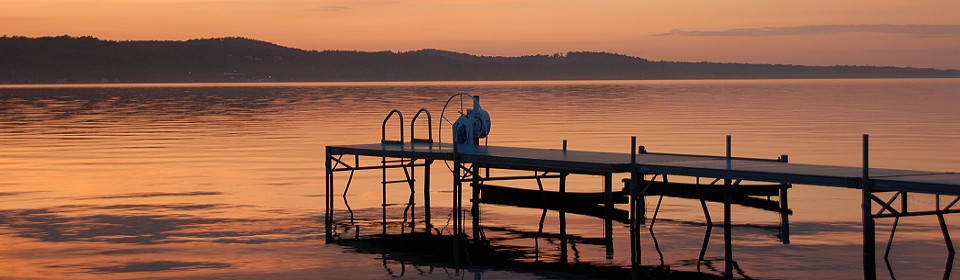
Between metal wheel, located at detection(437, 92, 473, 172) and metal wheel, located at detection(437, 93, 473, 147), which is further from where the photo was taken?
metal wheel, located at detection(437, 93, 473, 147)

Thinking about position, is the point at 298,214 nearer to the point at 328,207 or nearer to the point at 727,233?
the point at 328,207

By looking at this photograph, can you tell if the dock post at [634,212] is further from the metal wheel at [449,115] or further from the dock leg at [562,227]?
the metal wheel at [449,115]

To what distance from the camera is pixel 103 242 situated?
81.5 feet

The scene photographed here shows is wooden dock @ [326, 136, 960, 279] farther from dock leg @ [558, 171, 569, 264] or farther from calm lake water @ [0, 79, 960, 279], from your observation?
→ calm lake water @ [0, 79, 960, 279]

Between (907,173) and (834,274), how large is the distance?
210 cm

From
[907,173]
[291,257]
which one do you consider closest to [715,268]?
[907,173]

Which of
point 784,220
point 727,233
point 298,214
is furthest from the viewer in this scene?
point 298,214

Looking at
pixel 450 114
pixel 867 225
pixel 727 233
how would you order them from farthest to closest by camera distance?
1. pixel 450 114
2. pixel 727 233
3. pixel 867 225

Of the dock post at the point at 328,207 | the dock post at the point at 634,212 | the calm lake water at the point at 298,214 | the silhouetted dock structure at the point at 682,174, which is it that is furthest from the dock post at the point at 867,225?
Answer: the dock post at the point at 328,207

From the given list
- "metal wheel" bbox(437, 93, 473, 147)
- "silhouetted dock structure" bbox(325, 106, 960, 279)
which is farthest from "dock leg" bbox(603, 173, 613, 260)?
"metal wheel" bbox(437, 93, 473, 147)

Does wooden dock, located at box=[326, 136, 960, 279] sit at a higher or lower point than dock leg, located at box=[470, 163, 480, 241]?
higher

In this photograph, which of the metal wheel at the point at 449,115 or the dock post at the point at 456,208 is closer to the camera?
the dock post at the point at 456,208

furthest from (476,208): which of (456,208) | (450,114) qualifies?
(450,114)

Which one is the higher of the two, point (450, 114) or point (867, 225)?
point (867, 225)
